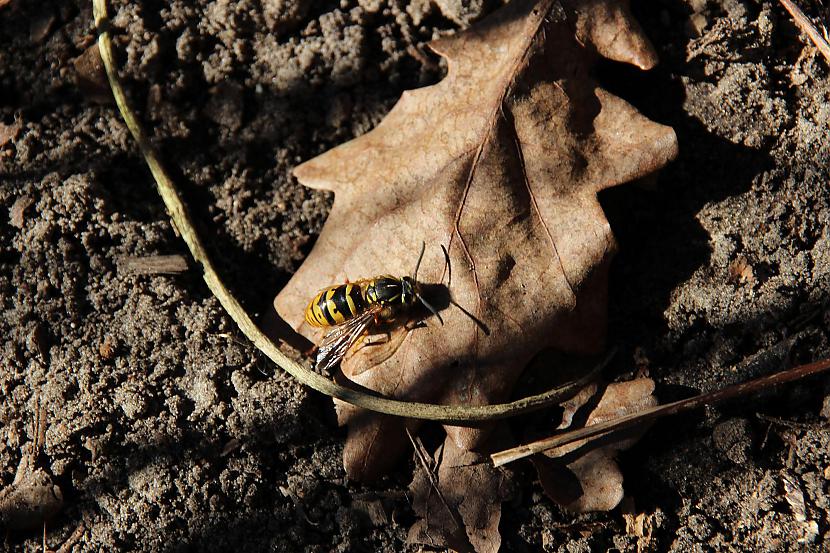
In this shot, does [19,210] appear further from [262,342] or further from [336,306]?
[336,306]

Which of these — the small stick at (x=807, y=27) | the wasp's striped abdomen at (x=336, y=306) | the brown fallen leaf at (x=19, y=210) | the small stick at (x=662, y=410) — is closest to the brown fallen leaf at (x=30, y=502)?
the brown fallen leaf at (x=19, y=210)

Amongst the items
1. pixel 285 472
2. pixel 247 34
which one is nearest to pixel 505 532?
pixel 285 472

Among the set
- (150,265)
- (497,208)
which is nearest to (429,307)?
(497,208)

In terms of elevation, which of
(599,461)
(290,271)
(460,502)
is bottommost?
(460,502)

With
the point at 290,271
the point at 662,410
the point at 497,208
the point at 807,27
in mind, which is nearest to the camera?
the point at 662,410

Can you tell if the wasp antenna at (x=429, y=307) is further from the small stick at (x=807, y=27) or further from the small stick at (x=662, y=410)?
the small stick at (x=807, y=27)

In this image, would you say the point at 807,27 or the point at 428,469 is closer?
the point at 428,469
